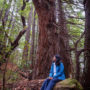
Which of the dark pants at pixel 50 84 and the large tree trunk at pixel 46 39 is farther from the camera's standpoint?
the large tree trunk at pixel 46 39

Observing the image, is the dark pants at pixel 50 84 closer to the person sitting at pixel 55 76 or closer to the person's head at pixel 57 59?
the person sitting at pixel 55 76

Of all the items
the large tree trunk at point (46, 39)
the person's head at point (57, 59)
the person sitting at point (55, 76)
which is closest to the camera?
the person sitting at point (55, 76)

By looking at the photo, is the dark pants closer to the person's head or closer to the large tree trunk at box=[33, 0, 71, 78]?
the person's head

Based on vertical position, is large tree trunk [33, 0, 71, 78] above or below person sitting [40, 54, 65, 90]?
above

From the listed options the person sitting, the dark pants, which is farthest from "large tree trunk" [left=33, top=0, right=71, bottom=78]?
the dark pants

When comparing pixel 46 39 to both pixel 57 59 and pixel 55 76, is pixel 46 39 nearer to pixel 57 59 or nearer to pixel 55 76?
pixel 57 59

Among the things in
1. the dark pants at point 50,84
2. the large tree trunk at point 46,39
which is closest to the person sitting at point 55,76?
the dark pants at point 50,84

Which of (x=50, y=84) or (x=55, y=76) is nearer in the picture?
(x=50, y=84)

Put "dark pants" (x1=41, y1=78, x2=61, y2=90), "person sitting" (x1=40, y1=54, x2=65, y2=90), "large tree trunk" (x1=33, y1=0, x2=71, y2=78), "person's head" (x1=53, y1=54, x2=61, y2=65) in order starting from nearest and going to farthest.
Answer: "dark pants" (x1=41, y1=78, x2=61, y2=90) → "person sitting" (x1=40, y1=54, x2=65, y2=90) → "person's head" (x1=53, y1=54, x2=61, y2=65) → "large tree trunk" (x1=33, y1=0, x2=71, y2=78)

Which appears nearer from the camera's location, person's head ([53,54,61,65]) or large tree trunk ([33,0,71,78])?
person's head ([53,54,61,65])

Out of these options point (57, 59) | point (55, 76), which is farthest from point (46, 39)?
point (55, 76)

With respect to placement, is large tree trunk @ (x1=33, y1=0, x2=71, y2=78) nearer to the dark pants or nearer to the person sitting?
the person sitting

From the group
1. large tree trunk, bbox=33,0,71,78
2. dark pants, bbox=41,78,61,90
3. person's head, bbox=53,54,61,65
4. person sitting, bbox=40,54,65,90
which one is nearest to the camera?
dark pants, bbox=41,78,61,90

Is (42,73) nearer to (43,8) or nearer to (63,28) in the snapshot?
(63,28)
